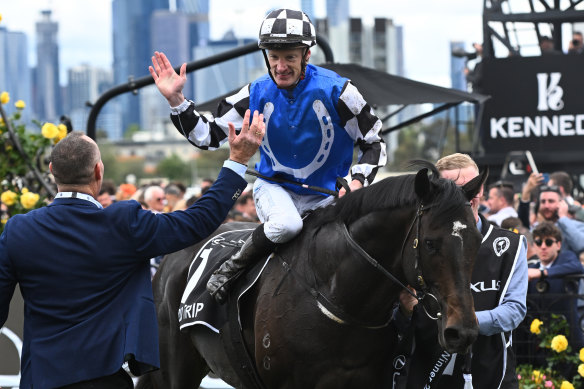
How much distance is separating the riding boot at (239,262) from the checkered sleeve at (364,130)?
574mm

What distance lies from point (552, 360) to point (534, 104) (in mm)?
7004

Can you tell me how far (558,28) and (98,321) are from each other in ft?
40.8

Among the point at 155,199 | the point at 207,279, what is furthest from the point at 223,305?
the point at 155,199

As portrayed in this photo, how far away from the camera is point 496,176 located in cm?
1344

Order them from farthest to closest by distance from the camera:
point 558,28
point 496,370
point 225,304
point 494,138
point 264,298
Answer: point 558,28 < point 494,138 < point 225,304 < point 264,298 < point 496,370

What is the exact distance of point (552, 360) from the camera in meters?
6.83

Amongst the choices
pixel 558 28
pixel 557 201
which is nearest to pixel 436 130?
pixel 558 28

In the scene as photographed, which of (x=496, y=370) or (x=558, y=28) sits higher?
(x=558, y=28)

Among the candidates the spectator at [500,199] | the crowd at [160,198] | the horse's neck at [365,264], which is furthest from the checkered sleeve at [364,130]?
the spectator at [500,199]

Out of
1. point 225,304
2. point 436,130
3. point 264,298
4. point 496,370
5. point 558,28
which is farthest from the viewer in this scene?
point 436,130

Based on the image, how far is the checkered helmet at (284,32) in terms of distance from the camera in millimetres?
5051

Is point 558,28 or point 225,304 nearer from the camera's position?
point 225,304

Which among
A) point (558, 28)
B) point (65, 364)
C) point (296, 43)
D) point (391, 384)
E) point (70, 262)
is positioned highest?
point (558, 28)

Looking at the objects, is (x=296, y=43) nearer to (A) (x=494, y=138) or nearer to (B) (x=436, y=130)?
(A) (x=494, y=138)
